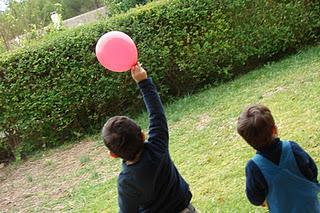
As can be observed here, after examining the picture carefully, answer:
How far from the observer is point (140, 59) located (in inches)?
322

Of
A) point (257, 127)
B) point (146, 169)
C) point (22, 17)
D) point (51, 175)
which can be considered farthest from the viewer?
point (22, 17)

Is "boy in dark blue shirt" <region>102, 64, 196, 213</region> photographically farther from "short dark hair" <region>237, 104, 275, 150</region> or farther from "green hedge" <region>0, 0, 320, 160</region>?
"green hedge" <region>0, 0, 320, 160</region>

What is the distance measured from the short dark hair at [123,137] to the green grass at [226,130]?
1.74 meters

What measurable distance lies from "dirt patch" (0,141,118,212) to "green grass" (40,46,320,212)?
230mm

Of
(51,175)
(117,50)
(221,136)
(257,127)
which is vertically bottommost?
(51,175)

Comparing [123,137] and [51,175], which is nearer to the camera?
[123,137]

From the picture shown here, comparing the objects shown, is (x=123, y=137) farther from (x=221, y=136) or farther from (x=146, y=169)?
(x=221, y=136)

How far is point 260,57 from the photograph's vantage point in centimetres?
881

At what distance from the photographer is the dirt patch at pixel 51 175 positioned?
19.4ft

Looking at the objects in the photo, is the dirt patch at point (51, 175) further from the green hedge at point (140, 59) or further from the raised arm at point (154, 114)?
the raised arm at point (154, 114)

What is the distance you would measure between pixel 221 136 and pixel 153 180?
3364mm

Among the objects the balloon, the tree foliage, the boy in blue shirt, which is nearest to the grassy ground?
the boy in blue shirt

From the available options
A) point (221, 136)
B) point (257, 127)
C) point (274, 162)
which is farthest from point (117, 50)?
point (221, 136)

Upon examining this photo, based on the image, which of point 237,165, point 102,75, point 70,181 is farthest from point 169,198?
point 102,75
